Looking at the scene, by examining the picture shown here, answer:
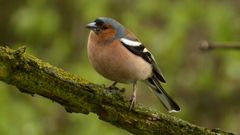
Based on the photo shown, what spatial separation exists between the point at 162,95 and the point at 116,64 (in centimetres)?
84

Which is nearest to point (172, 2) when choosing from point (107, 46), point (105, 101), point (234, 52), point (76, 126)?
point (234, 52)

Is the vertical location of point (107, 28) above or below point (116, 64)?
above

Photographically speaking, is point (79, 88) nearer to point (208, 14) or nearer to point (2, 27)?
point (208, 14)

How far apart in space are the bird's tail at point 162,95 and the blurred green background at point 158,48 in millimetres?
780

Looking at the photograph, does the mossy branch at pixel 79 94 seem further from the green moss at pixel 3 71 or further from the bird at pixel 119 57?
the bird at pixel 119 57

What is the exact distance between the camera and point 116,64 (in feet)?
17.2

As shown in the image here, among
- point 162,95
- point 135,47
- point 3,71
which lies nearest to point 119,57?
point 135,47

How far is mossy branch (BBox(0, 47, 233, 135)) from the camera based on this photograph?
4.15 metres

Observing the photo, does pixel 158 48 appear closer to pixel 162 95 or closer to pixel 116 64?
pixel 162 95

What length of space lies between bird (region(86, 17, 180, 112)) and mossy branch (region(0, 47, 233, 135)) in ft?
1.79

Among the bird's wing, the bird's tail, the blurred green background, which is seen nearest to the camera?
the bird's wing

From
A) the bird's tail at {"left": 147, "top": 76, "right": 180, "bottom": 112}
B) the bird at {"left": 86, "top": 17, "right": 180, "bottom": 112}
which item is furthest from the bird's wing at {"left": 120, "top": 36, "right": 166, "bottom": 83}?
the bird's tail at {"left": 147, "top": 76, "right": 180, "bottom": 112}

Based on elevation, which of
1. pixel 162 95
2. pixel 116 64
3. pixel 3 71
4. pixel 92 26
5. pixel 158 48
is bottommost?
pixel 3 71

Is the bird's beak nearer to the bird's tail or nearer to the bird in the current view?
the bird
